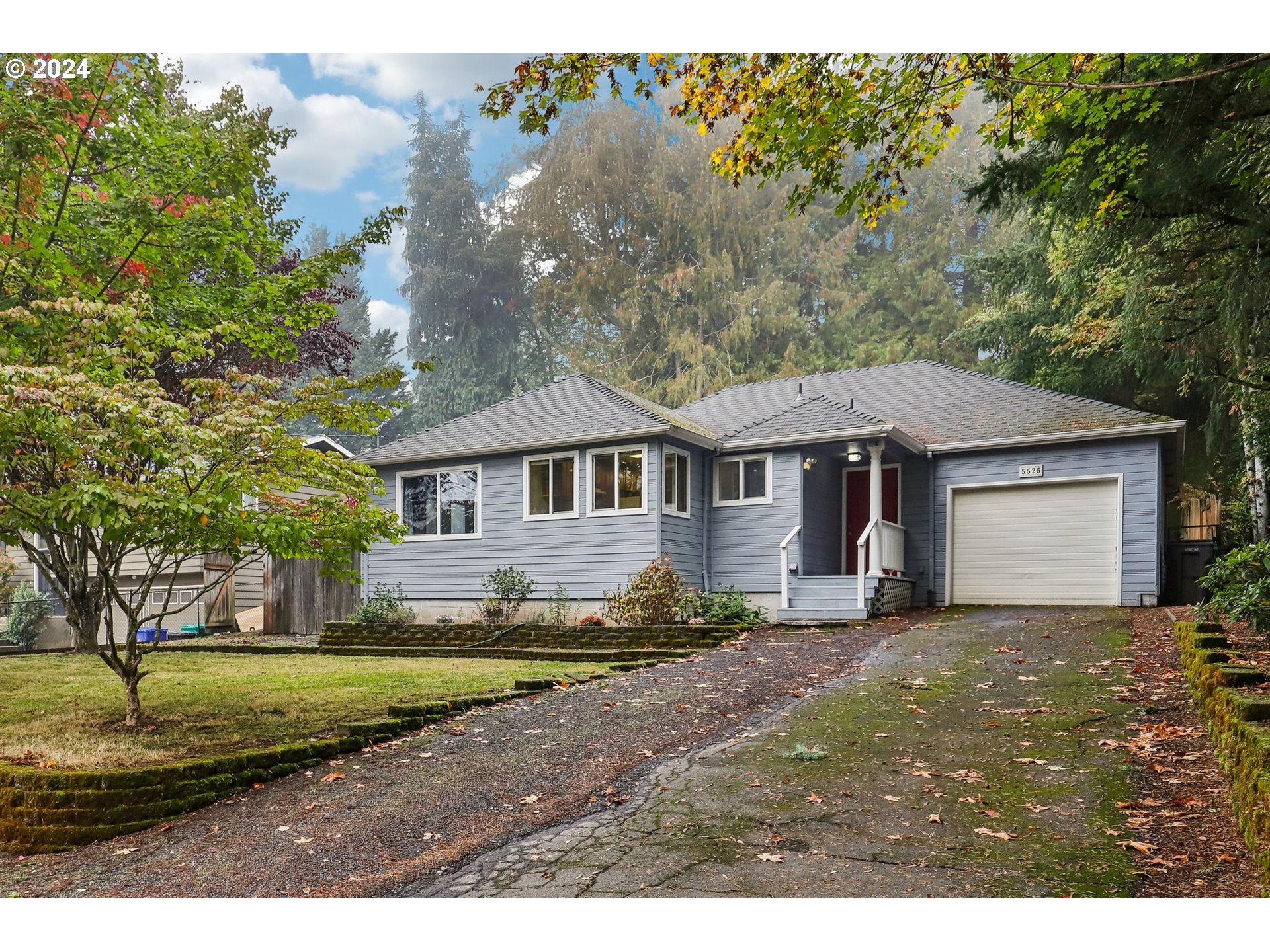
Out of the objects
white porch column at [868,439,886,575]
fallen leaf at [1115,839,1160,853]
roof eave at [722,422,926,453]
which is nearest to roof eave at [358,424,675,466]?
roof eave at [722,422,926,453]

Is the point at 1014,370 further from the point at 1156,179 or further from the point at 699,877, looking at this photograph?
the point at 699,877

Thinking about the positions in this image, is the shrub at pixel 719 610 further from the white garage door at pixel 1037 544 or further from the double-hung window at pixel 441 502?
the double-hung window at pixel 441 502

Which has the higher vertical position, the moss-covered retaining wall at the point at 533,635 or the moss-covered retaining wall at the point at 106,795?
the moss-covered retaining wall at the point at 106,795

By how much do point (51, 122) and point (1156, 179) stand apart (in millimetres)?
8142

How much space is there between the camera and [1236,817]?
131 inches

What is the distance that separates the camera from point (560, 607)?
1320 centimetres

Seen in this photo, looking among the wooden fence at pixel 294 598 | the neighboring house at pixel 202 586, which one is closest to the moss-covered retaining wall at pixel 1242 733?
the wooden fence at pixel 294 598

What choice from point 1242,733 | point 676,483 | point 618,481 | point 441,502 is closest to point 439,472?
point 441,502

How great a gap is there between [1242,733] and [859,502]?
1083cm

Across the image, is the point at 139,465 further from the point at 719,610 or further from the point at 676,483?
the point at 676,483

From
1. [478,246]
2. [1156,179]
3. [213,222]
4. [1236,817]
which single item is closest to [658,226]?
[478,246]

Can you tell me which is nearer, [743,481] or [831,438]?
[831,438]

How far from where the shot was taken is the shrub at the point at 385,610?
13.2 m

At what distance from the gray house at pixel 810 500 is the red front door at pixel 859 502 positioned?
3 centimetres
